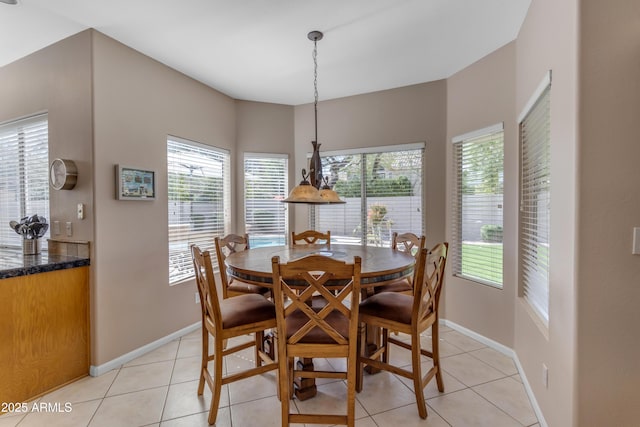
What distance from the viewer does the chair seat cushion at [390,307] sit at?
6.77ft

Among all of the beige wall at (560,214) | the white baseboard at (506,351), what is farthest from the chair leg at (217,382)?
the white baseboard at (506,351)

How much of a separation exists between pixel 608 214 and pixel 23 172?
4.60 m

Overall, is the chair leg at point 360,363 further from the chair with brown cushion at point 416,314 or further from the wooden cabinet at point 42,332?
the wooden cabinet at point 42,332

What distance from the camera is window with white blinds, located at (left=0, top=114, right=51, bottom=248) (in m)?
2.94

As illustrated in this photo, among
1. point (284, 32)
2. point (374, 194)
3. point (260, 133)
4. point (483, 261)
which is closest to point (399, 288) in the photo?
point (483, 261)

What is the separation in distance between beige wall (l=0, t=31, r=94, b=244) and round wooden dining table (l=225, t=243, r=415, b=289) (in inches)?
52.0

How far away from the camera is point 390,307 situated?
216 centimetres

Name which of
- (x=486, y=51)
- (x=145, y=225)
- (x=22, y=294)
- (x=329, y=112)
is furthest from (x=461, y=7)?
(x=22, y=294)

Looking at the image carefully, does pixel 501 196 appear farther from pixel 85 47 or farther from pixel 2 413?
pixel 2 413

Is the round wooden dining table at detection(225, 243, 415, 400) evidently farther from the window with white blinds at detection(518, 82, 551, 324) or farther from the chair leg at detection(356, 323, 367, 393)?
the window with white blinds at detection(518, 82, 551, 324)

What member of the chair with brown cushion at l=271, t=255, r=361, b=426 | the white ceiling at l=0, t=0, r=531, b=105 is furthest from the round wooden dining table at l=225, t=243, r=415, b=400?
the white ceiling at l=0, t=0, r=531, b=105

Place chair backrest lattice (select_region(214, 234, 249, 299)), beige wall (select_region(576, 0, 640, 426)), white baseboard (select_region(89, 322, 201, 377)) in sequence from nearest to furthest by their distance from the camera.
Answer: beige wall (select_region(576, 0, 640, 426)), white baseboard (select_region(89, 322, 201, 377)), chair backrest lattice (select_region(214, 234, 249, 299))

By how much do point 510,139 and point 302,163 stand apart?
2456mm

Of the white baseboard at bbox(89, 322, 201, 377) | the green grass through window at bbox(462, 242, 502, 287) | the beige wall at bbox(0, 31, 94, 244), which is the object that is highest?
the beige wall at bbox(0, 31, 94, 244)
